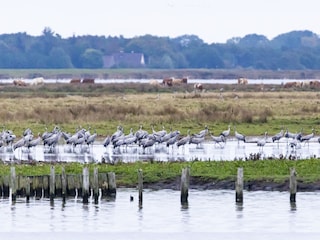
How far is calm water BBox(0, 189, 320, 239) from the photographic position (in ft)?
86.3

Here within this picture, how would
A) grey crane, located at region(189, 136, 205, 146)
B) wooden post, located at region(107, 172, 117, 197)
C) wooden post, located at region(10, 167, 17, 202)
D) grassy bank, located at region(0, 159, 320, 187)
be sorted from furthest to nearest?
1. grey crane, located at region(189, 136, 205, 146)
2. grassy bank, located at region(0, 159, 320, 187)
3. wooden post, located at region(107, 172, 117, 197)
4. wooden post, located at region(10, 167, 17, 202)

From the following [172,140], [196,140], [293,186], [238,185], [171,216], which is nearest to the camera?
[171,216]

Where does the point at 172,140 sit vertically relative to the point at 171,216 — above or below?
above

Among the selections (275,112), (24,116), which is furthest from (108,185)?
(275,112)

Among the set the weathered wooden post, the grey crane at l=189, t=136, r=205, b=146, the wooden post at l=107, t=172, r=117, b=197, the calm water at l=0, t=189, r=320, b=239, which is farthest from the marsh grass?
the weathered wooden post

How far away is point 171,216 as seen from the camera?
28109 mm

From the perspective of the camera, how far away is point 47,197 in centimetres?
2927

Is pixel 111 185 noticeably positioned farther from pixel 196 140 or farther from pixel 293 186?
pixel 196 140

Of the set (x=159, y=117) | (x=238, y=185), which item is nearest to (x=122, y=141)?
(x=238, y=185)

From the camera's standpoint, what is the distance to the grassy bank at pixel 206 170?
32.2m

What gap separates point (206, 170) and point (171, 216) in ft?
17.1

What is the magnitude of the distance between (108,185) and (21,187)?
209cm

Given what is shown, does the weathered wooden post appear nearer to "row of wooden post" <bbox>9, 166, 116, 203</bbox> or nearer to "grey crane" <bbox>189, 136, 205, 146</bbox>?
"row of wooden post" <bbox>9, 166, 116, 203</bbox>

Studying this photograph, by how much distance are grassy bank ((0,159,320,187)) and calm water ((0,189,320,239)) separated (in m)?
1.19
